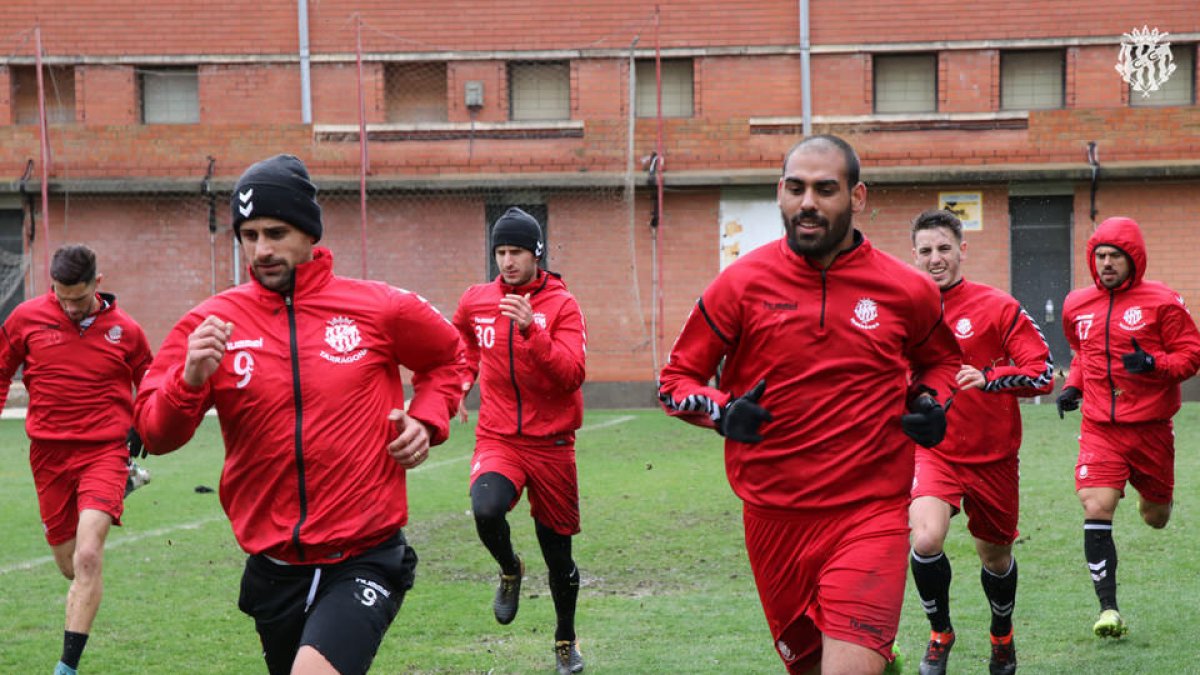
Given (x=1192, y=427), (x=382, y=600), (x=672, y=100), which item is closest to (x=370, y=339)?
(x=382, y=600)

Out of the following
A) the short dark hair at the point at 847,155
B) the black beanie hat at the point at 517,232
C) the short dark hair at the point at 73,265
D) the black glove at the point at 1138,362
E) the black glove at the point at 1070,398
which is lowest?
the black glove at the point at 1070,398

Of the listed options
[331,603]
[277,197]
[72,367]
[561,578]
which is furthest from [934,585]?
[72,367]

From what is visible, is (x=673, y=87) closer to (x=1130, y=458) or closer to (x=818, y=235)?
(x=1130, y=458)

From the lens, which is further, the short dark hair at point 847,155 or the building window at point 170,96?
the building window at point 170,96

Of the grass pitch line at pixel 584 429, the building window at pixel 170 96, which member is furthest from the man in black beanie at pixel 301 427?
the building window at pixel 170 96

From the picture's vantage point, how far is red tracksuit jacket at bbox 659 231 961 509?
517 centimetres

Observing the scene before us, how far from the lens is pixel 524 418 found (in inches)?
334

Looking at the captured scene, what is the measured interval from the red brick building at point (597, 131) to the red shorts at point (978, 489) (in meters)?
19.3

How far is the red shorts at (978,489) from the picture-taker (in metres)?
7.55

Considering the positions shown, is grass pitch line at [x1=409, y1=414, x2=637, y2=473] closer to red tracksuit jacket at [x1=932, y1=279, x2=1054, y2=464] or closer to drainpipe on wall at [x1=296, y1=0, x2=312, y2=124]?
drainpipe on wall at [x1=296, y1=0, x2=312, y2=124]

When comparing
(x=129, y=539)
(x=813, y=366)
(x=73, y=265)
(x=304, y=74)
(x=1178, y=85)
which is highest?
(x=304, y=74)

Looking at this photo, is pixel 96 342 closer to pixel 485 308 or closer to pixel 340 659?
pixel 485 308

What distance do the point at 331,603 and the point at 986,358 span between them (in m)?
4.25

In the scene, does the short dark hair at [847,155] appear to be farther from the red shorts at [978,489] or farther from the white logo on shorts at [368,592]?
the red shorts at [978,489]
